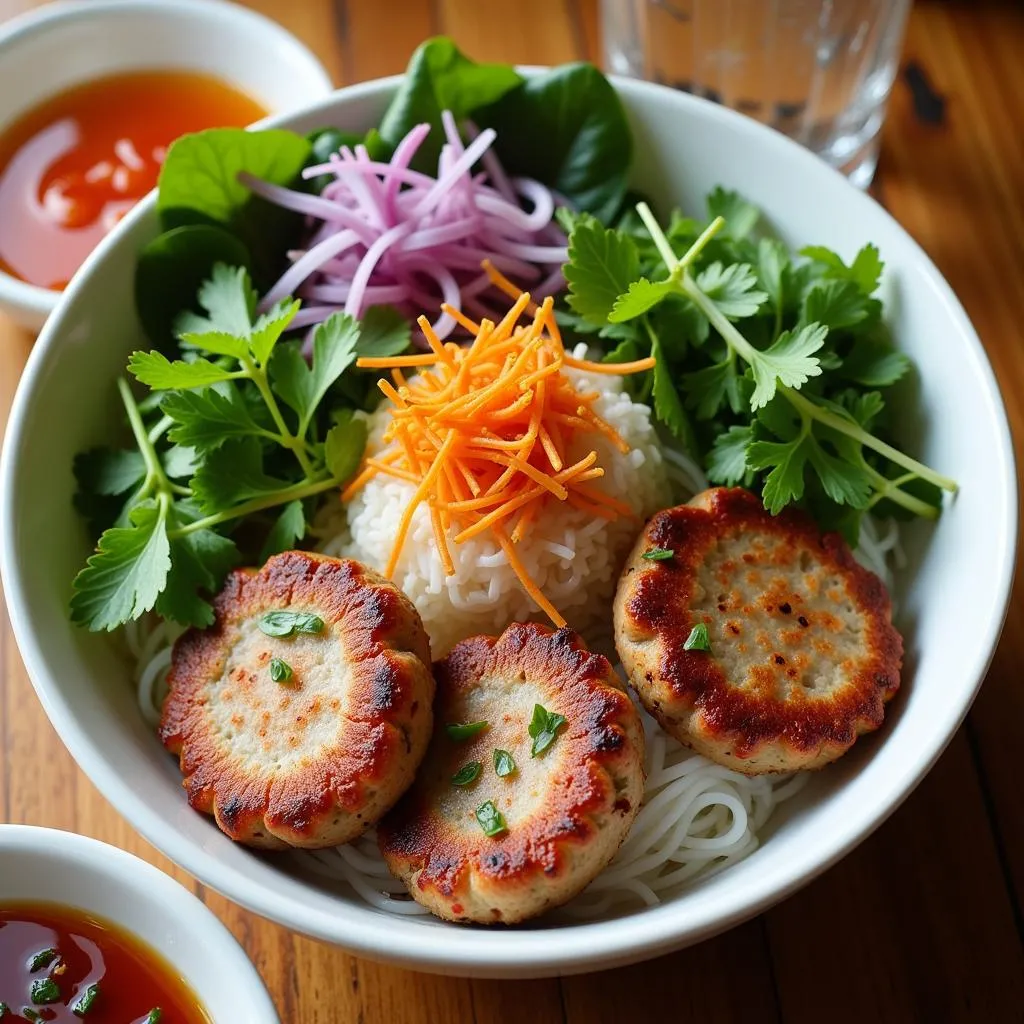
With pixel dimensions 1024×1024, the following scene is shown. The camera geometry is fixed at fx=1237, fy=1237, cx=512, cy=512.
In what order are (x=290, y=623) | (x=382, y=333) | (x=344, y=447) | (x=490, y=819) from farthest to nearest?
(x=382, y=333), (x=344, y=447), (x=290, y=623), (x=490, y=819)

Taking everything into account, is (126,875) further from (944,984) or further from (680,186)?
(680,186)

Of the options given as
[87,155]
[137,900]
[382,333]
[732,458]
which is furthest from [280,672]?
[87,155]

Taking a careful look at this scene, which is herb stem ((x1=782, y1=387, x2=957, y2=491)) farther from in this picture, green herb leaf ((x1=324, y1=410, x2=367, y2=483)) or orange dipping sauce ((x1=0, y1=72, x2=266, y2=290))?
orange dipping sauce ((x1=0, y1=72, x2=266, y2=290))

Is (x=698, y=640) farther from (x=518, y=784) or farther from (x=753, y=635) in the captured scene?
(x=518, y=784)

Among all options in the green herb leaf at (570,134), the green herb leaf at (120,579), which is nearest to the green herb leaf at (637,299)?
the green herb leaf at (570,134)

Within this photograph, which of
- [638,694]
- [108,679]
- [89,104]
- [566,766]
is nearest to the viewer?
[566,766]

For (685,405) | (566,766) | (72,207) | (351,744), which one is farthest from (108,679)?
(72,207)

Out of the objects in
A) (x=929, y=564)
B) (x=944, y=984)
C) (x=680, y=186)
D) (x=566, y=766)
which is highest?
(x=680, y=186)
